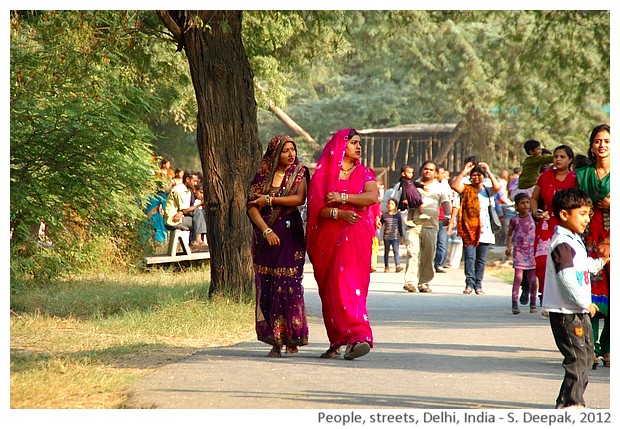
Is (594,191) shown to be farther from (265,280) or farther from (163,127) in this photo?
(163,127)

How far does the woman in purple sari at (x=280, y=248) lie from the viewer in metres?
10.6

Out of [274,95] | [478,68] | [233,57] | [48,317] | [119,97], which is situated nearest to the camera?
[48,317]

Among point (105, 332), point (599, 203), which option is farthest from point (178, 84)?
point (599, 203)

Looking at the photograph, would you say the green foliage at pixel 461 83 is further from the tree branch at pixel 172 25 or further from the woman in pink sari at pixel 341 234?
the woman in pink sari at pixel 341 234

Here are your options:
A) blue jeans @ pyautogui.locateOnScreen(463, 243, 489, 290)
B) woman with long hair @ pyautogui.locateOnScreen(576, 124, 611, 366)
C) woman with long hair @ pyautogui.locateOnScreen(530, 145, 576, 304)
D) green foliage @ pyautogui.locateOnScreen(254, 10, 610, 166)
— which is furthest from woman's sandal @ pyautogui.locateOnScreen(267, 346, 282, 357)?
green foliage @ pyautogui.locateOnScreen(254, 10, 610, 166)

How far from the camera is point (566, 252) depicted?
7.79 m

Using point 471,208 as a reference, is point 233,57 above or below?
above

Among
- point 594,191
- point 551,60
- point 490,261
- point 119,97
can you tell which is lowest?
point 490,261

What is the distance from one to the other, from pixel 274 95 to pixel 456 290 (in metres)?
9.03

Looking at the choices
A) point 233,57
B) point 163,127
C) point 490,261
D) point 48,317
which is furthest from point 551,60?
point 163,127

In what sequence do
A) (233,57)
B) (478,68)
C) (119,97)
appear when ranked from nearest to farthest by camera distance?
(233,57) → (119,97) → (478,68)

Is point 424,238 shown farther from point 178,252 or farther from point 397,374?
point 397,374

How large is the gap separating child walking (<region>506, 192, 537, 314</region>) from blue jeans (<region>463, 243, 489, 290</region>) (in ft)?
6.08

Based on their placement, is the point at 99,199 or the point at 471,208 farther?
the point at 471,208
